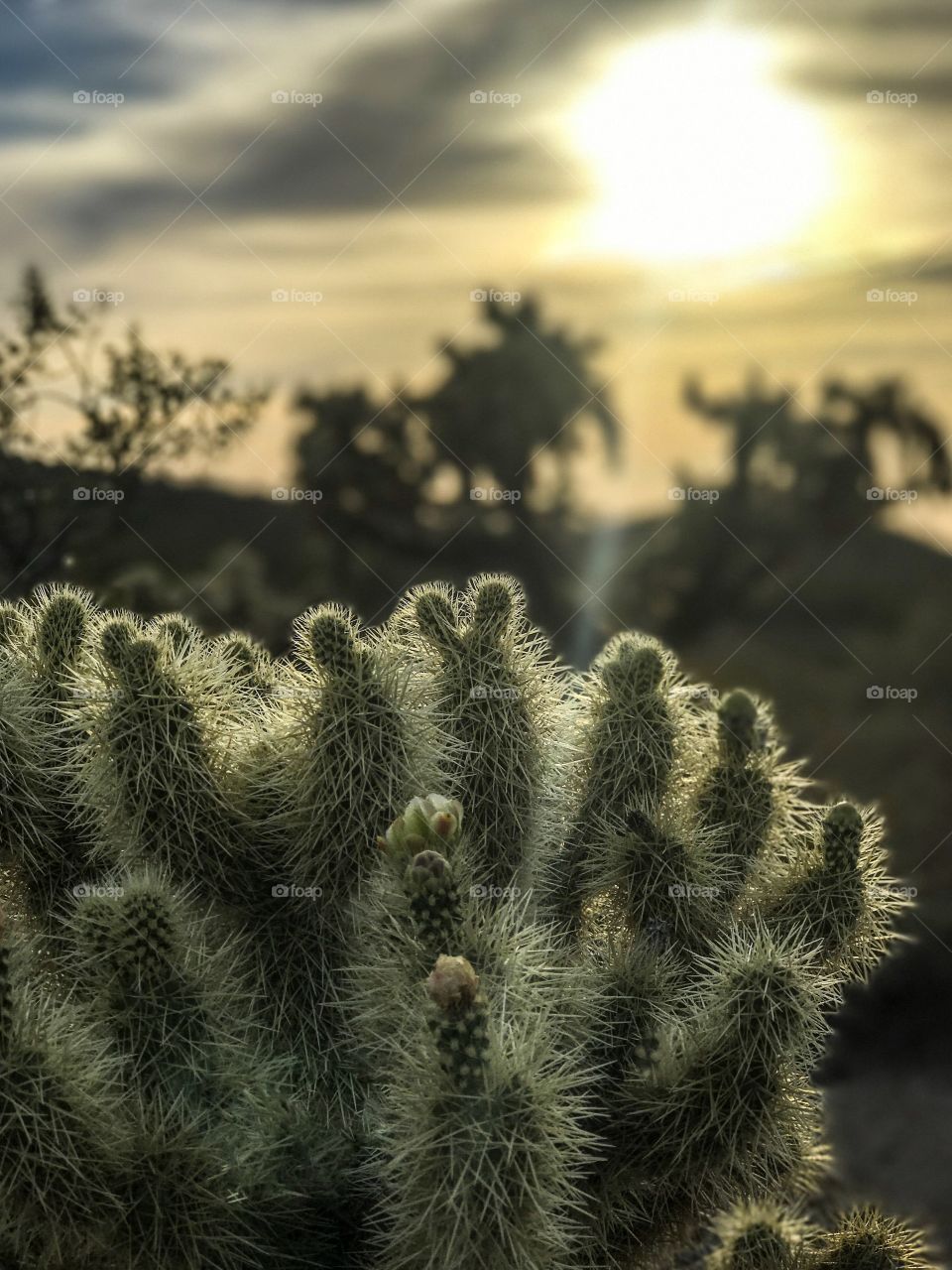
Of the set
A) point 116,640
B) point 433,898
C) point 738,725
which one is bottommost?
point 433,898

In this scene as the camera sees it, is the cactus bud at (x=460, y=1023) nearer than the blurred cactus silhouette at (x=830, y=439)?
Yes

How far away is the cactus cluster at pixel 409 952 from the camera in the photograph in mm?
2115

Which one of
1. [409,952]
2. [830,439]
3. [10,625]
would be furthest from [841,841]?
[830,439]

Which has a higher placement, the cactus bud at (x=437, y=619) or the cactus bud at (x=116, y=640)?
the cactus bud at (x=437, y=619)

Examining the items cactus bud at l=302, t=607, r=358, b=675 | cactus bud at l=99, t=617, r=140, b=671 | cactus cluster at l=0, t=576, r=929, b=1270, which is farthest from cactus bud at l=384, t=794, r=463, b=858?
cactus bud at l=99, t=617, r=140, b=671

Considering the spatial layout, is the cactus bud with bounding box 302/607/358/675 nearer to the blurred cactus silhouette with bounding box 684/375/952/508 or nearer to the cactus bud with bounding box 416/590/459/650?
the cactus bud with bounding box 416/590/459/650

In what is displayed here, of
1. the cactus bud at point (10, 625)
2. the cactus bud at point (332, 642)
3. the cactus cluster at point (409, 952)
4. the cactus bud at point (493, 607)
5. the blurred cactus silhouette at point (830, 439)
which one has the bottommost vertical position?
the cactus cluster at point (409, 952)

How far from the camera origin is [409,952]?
227cm

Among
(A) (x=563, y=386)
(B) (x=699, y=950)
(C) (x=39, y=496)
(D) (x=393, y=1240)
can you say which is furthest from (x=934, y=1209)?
(A) (x=563, y=386)

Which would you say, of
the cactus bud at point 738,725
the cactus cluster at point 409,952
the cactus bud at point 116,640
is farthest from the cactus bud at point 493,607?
the cactus bud at point 116,640

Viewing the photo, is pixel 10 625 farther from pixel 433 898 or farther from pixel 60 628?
pixel 433 898

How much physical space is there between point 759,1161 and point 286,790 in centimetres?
123

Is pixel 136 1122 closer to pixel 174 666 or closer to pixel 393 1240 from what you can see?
pixel 393 1240

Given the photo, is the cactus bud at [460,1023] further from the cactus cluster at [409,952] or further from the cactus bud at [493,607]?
the cactus bud at [493,607]
